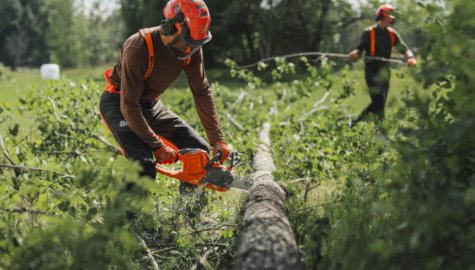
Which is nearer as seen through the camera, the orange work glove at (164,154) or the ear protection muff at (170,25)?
the ear protection muff at (170,25)

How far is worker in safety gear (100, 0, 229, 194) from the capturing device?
337 cm

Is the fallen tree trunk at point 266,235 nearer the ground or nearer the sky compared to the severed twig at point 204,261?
nearer the sky

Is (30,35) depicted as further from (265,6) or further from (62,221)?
(62,221)

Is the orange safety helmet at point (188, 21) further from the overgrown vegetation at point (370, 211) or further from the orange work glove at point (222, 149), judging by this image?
the overgrown vegetation at point (370, 211)

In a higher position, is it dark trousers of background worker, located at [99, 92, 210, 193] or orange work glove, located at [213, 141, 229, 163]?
dark trousers of background worker, located at [99, 92, 210, 193]

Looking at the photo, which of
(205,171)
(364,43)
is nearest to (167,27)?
(205,171)

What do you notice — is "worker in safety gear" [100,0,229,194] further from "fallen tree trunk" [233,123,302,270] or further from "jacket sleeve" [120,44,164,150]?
"fallen tree trunk" [233,123,302,270]

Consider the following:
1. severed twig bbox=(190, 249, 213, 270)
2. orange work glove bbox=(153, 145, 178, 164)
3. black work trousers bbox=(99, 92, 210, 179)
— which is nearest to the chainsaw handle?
orange work glove bbox=(153, 145, 178, 164)

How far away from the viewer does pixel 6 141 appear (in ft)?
16.9

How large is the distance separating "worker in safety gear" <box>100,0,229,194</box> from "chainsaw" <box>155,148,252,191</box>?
0.12 m

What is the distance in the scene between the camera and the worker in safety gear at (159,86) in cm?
337

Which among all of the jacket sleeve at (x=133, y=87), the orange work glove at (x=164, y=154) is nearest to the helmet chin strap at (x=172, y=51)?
the jacket sleeve at (x=133, y=87)

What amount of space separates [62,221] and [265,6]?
26.3m

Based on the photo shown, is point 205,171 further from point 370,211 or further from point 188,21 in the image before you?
point 370,211
